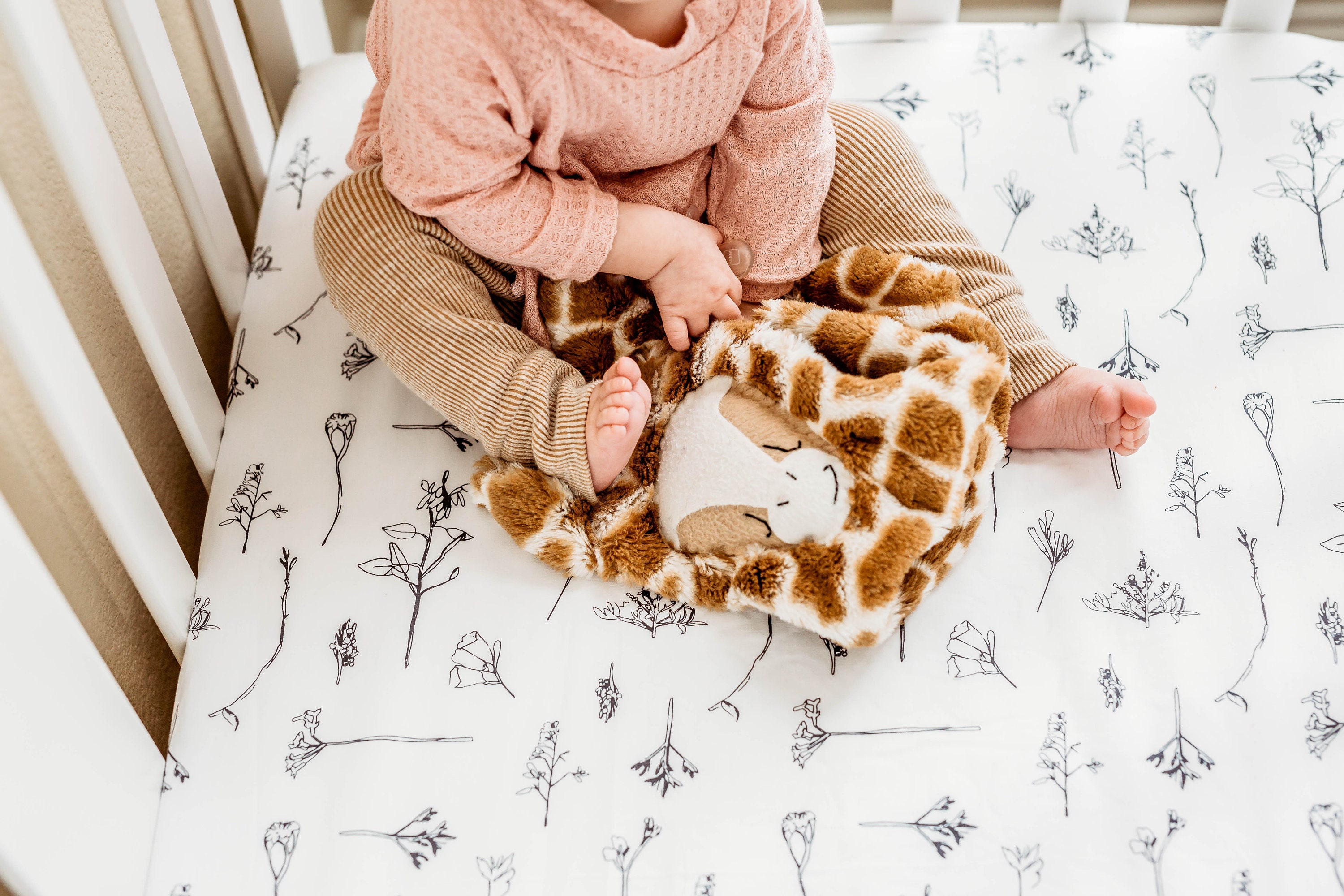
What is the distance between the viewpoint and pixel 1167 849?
63 centimetres

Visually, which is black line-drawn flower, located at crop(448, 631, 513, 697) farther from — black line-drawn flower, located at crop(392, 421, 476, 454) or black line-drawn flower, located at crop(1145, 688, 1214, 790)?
black line-drawn flower, located at crop(1145, 688, 1214, 790)

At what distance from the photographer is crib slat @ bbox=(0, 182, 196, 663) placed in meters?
0.58

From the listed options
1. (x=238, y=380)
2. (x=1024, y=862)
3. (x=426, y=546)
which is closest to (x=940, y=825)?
(x=1024, y=862)

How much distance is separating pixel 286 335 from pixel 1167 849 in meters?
0.76

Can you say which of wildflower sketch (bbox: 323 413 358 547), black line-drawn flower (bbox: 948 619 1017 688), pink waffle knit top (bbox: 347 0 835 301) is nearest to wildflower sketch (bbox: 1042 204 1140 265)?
pink waffle knit top (bbox: 347 0 835 301)

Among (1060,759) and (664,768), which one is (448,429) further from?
(1060,759)

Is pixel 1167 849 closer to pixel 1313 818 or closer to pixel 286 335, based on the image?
pixel 1313 818

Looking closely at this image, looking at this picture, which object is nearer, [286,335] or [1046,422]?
[1046,422]

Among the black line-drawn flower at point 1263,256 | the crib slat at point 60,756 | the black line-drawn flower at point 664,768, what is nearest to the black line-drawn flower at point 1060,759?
the black line-drawn flower at point 664,768

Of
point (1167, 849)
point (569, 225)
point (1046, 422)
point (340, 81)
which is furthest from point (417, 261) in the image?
point (1167, 849)

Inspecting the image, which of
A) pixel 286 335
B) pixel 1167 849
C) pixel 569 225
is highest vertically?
pixel 569 225

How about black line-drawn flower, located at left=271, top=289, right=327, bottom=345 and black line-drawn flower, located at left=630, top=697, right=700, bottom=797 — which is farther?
black line-drawn flower, located at left=271, top=289, right=327, bottom=345

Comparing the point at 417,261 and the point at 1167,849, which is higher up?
the point at 417,261

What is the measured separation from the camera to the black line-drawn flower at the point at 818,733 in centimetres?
68
